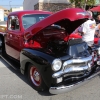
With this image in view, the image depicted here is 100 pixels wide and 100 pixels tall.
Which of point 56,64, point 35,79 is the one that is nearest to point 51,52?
point 56,64

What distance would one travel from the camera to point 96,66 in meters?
4.11

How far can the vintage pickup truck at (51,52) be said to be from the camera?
3.29 meters

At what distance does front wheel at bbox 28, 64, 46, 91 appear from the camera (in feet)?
11.9

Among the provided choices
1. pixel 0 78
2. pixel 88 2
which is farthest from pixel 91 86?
pixel 88 2

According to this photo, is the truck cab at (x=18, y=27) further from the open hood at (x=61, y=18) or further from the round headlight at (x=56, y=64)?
the round headlight at (x=56, y=64)

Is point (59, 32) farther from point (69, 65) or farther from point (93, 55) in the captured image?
point (69, 65)

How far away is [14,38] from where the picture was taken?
16.1 ft

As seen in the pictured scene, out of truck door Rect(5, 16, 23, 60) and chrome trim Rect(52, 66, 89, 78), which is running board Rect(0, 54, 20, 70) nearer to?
truck door Rect(5, 16, 23, 60)

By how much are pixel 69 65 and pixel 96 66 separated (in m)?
0.96

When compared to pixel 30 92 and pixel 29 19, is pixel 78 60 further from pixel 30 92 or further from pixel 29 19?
pixel 29 19

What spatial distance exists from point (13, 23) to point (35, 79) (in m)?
2.05

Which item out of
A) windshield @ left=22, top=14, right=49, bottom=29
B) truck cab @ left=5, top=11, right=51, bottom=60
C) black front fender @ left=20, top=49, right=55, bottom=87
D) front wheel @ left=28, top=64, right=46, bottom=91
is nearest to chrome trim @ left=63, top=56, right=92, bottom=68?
black front fender @ left=20, top=49, right=55, bottom=87

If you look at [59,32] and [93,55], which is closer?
[93,55]

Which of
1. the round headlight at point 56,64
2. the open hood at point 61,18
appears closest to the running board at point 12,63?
the open hood at point 61,18
